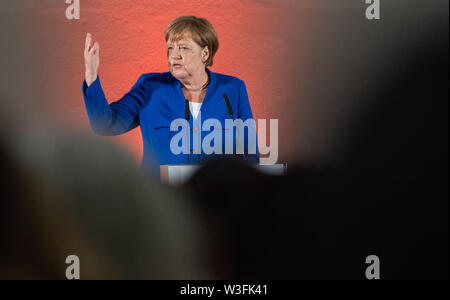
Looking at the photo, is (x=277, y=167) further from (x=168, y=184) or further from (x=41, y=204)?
(x=41, y=204)

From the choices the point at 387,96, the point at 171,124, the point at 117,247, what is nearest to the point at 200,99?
the point at 171,124

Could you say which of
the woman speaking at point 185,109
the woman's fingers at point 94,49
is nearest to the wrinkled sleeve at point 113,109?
the woman speaking at point 185,109

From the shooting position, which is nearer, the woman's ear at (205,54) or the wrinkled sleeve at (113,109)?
the wrinkled sleeve at (113,109)

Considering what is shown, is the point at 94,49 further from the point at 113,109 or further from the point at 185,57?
the point at 185,57

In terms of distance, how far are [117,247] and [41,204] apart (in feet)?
1.32

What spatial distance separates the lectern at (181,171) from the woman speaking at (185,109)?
80mm

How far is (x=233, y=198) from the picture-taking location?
1.82 metres

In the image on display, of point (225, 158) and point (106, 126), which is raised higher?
point (106, 126)

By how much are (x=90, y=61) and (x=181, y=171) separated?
600 mm

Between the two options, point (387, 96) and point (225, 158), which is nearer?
point (225, 158)

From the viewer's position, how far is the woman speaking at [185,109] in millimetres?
1803

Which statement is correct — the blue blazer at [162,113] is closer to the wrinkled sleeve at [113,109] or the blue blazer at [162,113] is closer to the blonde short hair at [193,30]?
the wrinkled sleeve at [113,109]

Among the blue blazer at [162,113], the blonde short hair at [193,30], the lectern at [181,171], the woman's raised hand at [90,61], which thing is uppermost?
the blonde short hair at [193,30]

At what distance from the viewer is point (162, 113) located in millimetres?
1834
